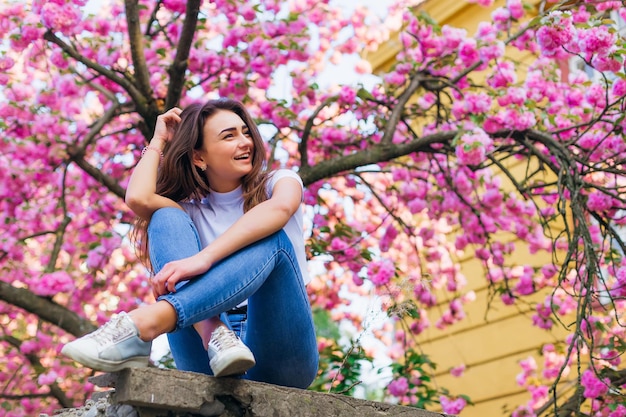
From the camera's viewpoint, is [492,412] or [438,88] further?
[492,412]

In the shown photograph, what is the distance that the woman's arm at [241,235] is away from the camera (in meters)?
1.99

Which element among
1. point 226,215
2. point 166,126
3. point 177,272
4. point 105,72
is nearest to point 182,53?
point 105,72

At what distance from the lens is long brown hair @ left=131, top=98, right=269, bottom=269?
251cm

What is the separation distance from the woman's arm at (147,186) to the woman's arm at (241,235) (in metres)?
0.32

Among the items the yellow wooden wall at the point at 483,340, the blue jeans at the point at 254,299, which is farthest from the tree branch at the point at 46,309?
the yellow wooden wall at the point at 483,340

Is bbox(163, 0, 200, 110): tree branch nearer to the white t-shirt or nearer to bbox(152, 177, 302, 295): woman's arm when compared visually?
the white t-shirt

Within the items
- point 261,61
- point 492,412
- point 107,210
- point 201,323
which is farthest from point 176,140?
point 492,412

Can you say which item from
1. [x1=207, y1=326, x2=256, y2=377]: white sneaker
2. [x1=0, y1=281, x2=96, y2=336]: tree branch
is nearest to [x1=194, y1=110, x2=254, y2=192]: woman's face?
[x1=207, y1=326, x2=256, y2=377]: white sneaker

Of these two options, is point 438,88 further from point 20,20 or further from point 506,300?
point 20,20

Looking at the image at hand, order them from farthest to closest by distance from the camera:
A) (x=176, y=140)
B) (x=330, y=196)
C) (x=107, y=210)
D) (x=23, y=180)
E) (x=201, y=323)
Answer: (x=330, y=196) < (x=107, y=210) < (x=23, y=180) < (x=176, y=140) < (x=201, y=323)

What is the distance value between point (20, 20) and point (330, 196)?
263 cm

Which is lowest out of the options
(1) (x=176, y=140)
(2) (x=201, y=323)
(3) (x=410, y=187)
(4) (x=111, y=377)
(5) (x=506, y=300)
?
(4) (x=111, y=377)

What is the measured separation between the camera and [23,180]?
514cm

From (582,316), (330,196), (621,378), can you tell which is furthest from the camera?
(330,196)
